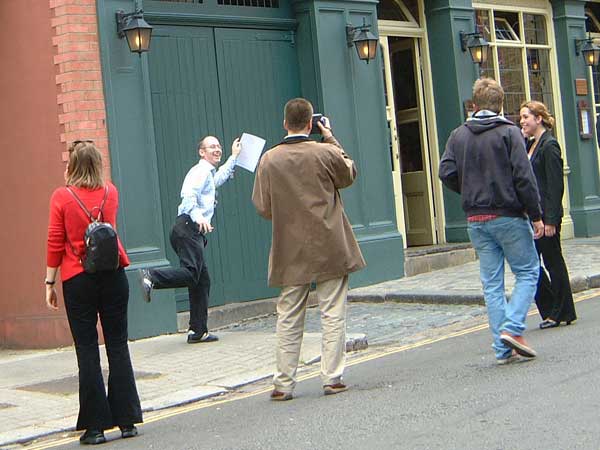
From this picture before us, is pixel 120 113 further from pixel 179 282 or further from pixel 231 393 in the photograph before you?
pixel 231 393

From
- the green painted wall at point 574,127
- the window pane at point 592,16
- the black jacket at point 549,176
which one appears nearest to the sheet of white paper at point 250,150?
the black jacket at point 549,176

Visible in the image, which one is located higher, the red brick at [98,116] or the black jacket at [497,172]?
the red brick at [98,116]

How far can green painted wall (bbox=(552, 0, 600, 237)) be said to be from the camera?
1761 centimetres

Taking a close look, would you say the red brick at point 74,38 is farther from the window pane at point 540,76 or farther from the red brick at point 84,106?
the window pane at point 540,76

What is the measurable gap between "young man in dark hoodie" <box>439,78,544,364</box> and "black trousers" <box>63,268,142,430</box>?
2.55 metres

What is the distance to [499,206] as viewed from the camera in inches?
299

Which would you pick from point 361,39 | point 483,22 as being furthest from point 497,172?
point 483,22

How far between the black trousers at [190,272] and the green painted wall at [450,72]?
591 cm

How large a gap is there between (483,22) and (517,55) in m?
1.00

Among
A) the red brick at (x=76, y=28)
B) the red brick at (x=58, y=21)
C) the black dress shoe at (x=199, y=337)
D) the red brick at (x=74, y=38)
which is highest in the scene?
the red brick at (x=58, y=21)

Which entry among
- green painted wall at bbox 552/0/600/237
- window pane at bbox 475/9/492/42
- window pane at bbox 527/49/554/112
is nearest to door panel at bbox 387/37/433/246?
window pane at bbox 475/9/492/42

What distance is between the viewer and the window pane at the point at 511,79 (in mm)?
16641

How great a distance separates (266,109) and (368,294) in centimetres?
241

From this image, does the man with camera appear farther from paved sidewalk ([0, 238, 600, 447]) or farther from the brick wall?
the brick wall
